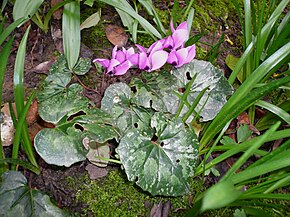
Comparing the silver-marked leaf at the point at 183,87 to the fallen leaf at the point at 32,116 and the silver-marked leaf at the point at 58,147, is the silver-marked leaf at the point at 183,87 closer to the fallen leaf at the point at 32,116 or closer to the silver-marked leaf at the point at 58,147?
the silver-marked leaf at the point at 58,147

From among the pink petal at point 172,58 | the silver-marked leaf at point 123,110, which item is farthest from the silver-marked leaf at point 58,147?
the pink petal at point 172,58

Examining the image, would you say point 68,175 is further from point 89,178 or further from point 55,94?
point 55,94

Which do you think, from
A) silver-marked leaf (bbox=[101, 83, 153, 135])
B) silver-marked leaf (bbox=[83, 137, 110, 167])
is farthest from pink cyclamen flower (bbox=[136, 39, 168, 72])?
silver-marked leaf (bbox=[83, 137, 110, 167])

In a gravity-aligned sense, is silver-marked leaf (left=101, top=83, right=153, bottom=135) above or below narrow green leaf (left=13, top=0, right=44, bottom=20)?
below

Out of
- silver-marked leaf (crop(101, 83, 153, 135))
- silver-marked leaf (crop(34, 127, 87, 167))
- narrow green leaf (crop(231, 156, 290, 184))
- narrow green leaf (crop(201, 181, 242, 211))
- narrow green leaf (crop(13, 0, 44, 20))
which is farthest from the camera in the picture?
narrow green leaf (crop(13, 0, 44, 20))

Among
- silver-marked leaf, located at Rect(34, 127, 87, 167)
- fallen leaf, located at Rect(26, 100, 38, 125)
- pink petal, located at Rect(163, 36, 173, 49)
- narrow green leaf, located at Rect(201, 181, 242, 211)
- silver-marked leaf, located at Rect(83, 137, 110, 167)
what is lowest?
silver-marked leaf, located at Rect(83, 137, 110, 167)

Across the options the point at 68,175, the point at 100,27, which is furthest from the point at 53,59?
the point at 68,175

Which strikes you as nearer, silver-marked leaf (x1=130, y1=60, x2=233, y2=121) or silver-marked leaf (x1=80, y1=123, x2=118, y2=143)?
silver-marked leaf (x1=80, y1=123, x2=118, y2=143)

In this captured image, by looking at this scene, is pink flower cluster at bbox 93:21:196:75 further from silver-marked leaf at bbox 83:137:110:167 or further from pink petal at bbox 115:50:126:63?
silver-marked leaf at bbox 83:137:110:167

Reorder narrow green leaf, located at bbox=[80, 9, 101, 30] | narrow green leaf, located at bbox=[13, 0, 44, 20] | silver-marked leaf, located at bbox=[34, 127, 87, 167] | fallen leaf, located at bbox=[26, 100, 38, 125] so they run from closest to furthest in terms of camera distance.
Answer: silver-marked leaf, located at bbox=[34, 127, 87, 167]
fallen leaf, located at bbox=[26, 100, 38, 125]
narrow green leaf, located at bbox=[13, 0, 44, 20]
narrow green leaf, located at bbox=[80, 9, 101, 30]
